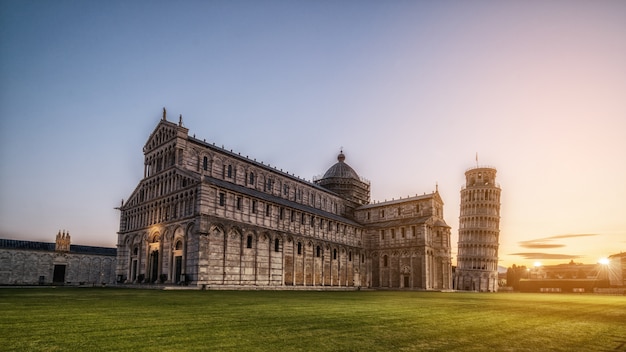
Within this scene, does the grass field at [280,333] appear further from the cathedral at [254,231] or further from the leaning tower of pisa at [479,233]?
the leaning tower of pisa at [479,233]

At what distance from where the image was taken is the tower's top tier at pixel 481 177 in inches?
3787

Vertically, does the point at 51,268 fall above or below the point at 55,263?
below

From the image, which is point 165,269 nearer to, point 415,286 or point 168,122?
point 168,122

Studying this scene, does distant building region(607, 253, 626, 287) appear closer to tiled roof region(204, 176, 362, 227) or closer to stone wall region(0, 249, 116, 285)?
tiled roof region(204, 176, 362, 227)

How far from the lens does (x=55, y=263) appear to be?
230 feet

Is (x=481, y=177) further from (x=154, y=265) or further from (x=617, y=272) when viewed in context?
(x=154, y=265)

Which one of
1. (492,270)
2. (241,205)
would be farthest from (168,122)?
(492,270)

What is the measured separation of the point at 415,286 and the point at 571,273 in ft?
311

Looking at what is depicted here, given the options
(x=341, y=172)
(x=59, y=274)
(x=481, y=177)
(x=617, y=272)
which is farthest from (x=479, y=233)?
Answer: (x=59, y=274)

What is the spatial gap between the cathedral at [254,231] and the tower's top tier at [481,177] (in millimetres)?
29458

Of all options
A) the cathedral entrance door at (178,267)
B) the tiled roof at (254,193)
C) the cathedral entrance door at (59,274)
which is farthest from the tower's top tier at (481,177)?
the cathedral entrance door at (59,274)

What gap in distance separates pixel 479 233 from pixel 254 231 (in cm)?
6482

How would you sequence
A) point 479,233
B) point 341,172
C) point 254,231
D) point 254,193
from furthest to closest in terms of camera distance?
point 479,233, point 341,172, point 254,193, point 254,231

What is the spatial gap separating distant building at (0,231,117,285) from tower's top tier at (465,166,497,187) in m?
78.9
